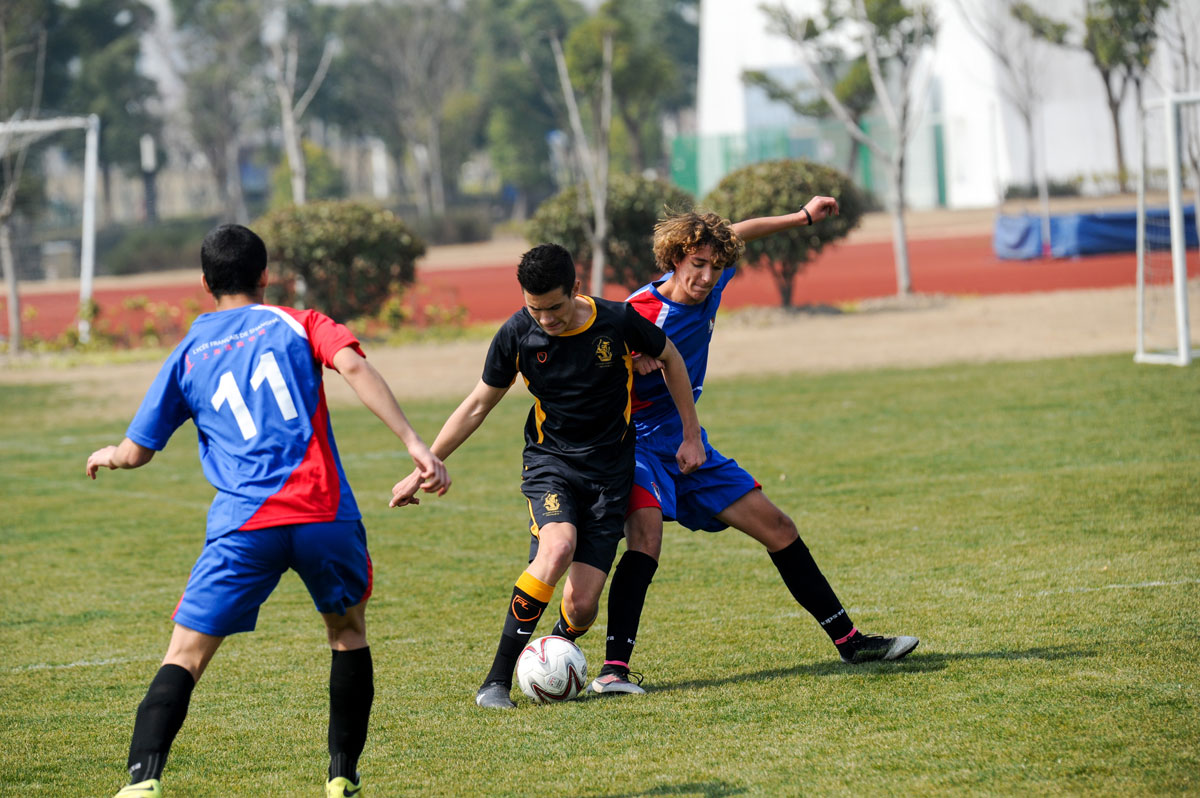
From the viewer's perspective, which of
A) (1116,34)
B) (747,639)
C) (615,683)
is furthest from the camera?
(1116,34)

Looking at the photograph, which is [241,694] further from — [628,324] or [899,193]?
[899,193]

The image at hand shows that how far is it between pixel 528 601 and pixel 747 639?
129cm

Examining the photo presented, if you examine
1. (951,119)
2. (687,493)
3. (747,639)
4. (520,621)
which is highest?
(951,119)

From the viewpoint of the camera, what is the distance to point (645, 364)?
16.5ft

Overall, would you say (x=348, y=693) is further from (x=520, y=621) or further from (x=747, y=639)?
(x=747, y=639)

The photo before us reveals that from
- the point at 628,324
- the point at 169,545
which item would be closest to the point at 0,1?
the point at 169,545

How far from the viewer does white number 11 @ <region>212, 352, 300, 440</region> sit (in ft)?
12.3

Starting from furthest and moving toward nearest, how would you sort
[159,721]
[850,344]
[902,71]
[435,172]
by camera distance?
[435,172] < [902,71] < [850,344] < [159,721]

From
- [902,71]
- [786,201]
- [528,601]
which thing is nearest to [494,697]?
[528,601]

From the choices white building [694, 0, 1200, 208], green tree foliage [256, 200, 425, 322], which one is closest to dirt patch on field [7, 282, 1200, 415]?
green tree foliage [256, 200, 425, 322]

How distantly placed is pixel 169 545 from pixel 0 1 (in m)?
20.3

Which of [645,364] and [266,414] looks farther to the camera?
[645,364]

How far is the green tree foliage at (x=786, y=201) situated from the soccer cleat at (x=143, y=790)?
59.1 ft

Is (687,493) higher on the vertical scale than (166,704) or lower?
higher
